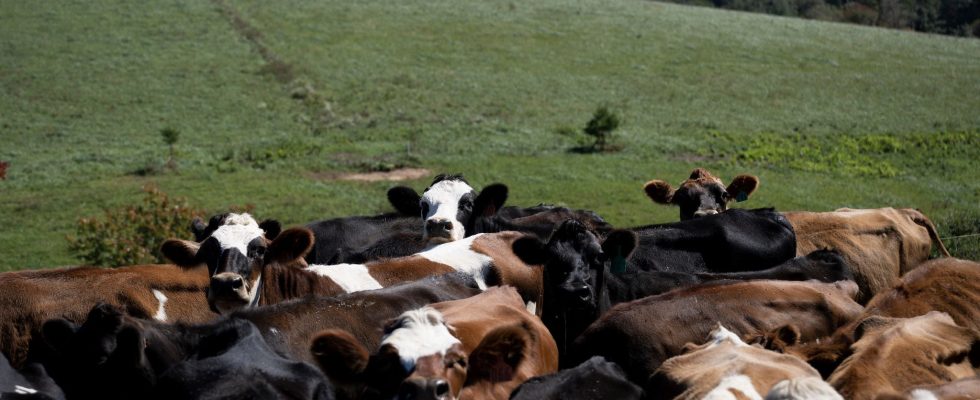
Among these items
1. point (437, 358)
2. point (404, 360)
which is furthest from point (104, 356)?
point (437, 358)

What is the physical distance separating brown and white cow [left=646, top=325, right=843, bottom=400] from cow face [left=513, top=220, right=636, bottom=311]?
1697mm

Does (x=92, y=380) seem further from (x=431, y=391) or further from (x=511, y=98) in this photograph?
(x=511, y=98)

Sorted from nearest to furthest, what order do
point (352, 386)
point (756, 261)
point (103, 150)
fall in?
point (352, 386), point (756, 261), point (103, 150)

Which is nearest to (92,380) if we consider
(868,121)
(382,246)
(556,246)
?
(556,246)

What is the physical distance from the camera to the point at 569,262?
838 cm

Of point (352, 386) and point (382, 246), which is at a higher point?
point (352, 386)

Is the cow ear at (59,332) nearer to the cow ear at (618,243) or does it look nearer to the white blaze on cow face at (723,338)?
the white blaze on cow face at (723,338)

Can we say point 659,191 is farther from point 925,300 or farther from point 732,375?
point 732,375

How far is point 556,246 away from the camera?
27.9ft

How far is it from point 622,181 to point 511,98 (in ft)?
57.6

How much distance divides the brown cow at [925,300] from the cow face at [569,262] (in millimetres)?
1663

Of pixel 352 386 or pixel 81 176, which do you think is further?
pixel 81 176

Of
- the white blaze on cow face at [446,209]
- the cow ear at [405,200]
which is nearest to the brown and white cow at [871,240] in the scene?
the white blaze on cow face at [446,209]

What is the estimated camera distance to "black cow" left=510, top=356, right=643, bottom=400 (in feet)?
19.1
